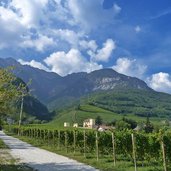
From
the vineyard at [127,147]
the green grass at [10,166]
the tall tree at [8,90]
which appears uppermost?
the tall tree at [8,90]

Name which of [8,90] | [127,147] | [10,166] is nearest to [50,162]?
[10,166]

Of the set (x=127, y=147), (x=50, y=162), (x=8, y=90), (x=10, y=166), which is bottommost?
(x=10, y=166)

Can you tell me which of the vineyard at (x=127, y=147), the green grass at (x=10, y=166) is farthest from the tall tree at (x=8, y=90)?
the vineyard at (x=127, y=147)

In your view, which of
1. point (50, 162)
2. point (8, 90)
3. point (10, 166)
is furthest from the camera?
point (50, 162)

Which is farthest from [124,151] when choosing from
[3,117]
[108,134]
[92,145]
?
[3,117]

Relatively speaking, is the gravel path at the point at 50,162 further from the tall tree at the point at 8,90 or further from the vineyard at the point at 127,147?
the tall tree at the point at 8,90

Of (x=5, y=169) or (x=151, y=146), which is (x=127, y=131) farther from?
(x=5, y=169)

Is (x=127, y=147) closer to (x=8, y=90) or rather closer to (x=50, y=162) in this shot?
(x=50, y=162)

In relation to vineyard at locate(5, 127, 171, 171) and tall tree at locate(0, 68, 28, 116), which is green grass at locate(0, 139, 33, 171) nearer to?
tall tree at locate(0, 68, 28, 116)

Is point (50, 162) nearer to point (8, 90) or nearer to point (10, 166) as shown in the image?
point (10, 166)

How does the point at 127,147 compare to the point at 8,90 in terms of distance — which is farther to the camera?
the point at 127,147

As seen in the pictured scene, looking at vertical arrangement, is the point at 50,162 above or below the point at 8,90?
below

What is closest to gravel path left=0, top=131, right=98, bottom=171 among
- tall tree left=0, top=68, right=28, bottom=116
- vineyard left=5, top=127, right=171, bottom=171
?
vineyard left=5, top=127, right=171, bottom=171

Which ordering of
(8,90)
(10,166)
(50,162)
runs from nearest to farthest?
1. (8,90)
2. (10,166)
3. (50,162)
